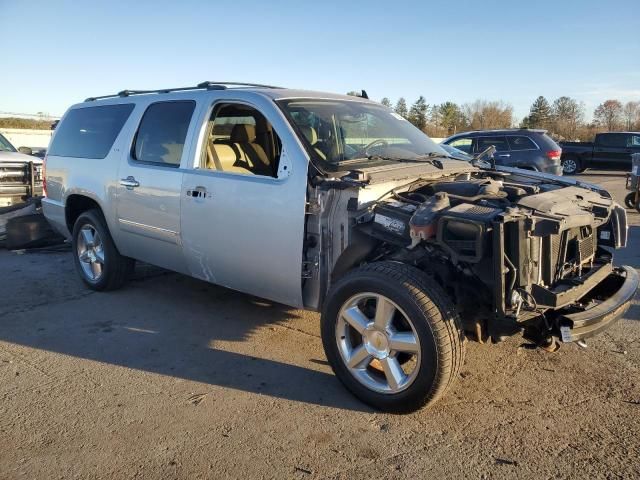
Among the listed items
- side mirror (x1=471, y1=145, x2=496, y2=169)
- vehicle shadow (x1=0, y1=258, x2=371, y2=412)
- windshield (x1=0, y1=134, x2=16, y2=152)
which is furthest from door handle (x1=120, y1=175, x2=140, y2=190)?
windshield (x1=0, y1=134, x2=16, y2=152)

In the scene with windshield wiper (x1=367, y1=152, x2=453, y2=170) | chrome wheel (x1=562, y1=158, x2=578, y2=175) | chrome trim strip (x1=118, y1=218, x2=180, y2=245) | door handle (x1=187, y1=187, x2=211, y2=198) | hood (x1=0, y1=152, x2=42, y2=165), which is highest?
windshield wiper (x1=367, y1=152, x2=453, y2=170)

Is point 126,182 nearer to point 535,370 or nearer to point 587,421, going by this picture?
point 535,370

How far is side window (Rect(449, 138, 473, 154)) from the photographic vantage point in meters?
14.5

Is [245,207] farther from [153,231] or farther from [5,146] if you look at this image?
[5,146]

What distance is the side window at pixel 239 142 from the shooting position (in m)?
4.52

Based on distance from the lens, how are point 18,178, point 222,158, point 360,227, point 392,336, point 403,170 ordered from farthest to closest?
point 18,178 → point 222,158 → point 403,170 → point 360,227 → point 392,336

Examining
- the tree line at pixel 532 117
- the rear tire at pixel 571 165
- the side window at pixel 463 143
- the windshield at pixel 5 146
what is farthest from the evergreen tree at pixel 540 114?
the windshield at pixel 5 146

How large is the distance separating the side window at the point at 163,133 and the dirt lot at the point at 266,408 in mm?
1465

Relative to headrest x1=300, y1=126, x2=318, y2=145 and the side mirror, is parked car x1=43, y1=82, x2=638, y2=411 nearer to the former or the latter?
headrest x1=300, y1=126, x2=318, y2=145

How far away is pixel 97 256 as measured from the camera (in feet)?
→ 18.8

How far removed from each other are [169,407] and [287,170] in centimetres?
174

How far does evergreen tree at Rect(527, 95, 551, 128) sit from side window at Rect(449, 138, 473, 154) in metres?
53.1

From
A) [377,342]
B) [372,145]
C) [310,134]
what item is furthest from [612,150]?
[377,342]

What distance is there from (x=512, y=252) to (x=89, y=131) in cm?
466
